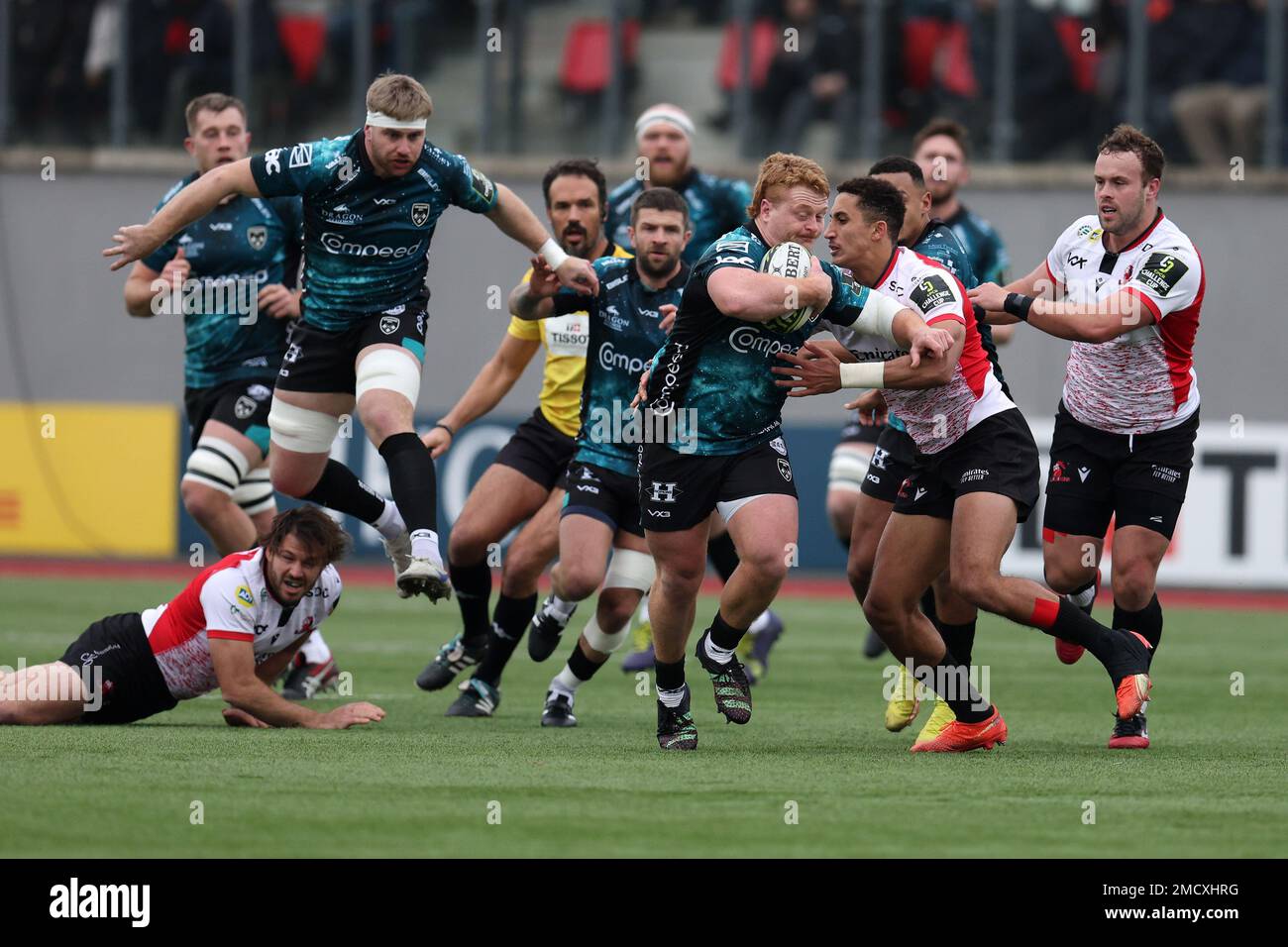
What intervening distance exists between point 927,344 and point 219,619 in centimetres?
294

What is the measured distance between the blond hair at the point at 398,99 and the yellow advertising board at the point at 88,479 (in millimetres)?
10798

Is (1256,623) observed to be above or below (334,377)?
below

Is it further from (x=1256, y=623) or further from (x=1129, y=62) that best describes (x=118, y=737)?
(x=1129, y=62)

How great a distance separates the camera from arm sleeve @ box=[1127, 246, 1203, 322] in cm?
779

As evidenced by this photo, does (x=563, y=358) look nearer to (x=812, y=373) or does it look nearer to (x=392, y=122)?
(x=392, y=122)

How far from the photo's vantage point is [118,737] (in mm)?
7477

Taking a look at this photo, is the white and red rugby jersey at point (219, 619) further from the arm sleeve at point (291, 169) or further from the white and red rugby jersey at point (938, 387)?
the white and red rugby jersey at point (938, 387)

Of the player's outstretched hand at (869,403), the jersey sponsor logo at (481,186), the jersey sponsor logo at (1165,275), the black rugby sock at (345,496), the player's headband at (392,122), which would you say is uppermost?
the player's headband at (392,122)

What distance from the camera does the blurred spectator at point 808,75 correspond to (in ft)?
64.2

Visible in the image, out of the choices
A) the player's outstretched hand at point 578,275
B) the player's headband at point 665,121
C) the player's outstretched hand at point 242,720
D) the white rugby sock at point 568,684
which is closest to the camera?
the player's outstretched hand at point 242,720

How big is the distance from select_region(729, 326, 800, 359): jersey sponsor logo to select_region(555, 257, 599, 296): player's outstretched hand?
1.22 meters

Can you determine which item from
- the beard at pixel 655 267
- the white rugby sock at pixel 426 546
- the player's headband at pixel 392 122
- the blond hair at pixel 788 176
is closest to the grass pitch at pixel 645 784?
the white rugby sock at pixel 426 546
